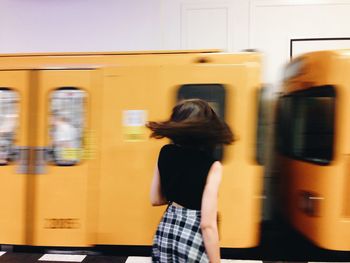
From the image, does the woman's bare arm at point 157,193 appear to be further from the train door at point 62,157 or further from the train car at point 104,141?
the train door at point 62,157

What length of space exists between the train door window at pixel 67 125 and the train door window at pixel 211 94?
111 centimetres

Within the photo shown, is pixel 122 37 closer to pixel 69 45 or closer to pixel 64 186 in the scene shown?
pixel 69 45

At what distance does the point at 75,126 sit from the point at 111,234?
1.23 metres

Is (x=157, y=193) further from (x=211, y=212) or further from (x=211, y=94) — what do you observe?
(x=211, y=94)

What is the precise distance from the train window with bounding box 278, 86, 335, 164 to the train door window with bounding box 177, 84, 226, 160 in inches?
40.4

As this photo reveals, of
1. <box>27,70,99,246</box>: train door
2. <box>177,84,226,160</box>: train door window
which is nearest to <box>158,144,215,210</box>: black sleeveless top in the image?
<box>177,84,226,160</box>: train door window

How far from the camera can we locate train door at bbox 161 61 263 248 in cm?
398

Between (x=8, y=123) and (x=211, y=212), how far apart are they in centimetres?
304

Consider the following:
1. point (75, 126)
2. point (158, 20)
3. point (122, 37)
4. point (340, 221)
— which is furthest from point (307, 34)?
point (75, 126)

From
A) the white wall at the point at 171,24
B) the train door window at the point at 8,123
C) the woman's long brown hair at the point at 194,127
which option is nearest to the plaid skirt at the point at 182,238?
the woman's long brown hair at the point at 194,127

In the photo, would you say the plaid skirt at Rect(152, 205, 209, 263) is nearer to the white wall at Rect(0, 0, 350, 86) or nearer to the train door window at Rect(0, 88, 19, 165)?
the train door window at Rect(0, 88, 19, 165)

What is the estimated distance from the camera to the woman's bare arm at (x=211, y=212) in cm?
211

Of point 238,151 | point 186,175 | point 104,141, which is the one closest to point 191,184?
point 186,175

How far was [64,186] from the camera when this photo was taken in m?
4.21
